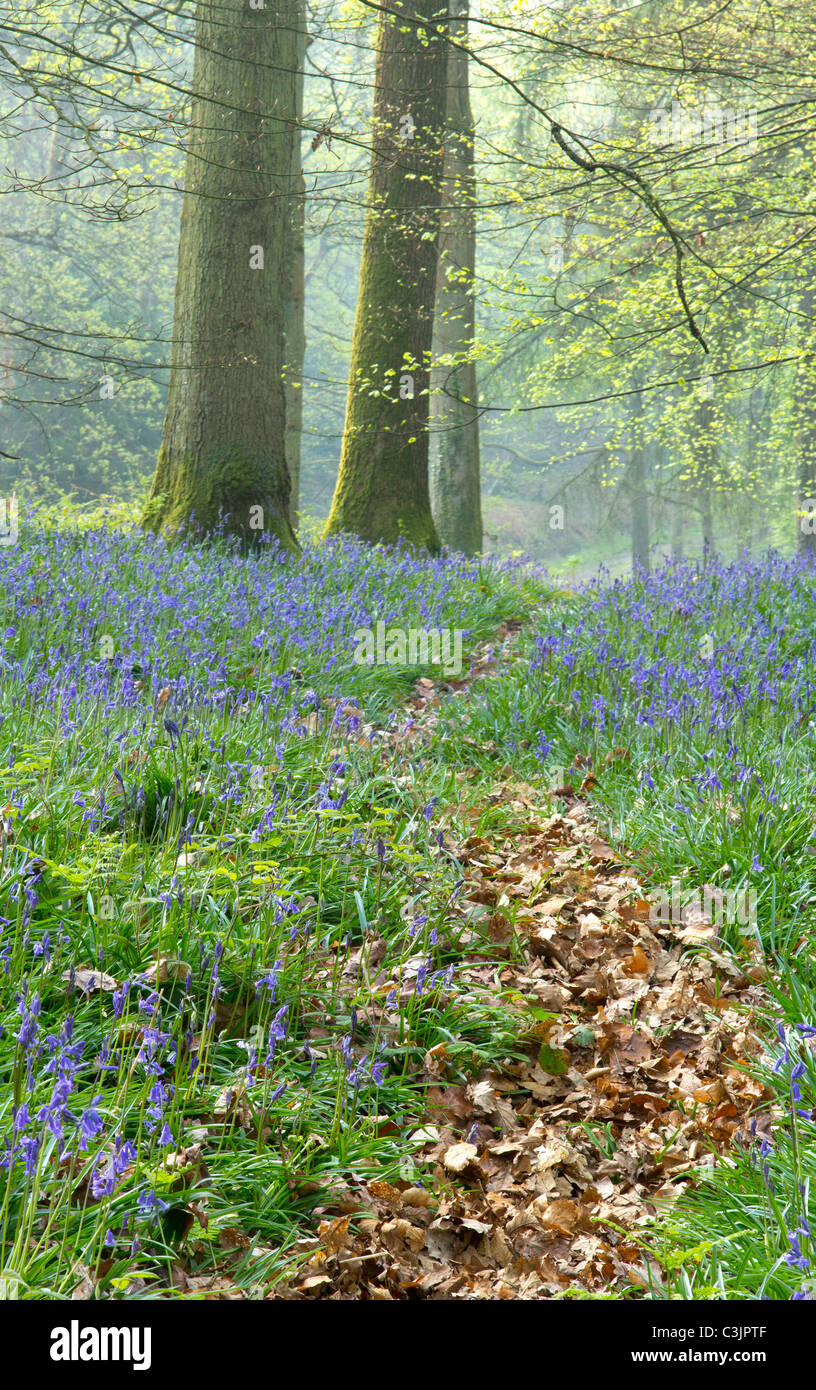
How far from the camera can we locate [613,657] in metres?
6.00

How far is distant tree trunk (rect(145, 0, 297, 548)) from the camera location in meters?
8.08

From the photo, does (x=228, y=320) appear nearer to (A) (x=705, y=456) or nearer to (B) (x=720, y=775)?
(B) (x=720, y=775)

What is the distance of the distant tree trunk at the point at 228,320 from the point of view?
8078mm

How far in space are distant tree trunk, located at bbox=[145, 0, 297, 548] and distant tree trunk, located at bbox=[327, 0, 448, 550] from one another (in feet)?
4.50

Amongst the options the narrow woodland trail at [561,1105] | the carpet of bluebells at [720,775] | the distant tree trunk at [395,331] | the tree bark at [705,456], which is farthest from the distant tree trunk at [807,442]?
the narrow woodland trail at [561,1105]

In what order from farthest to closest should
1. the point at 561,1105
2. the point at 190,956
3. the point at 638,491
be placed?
the point at 638,491
the point at 561,1105
the point at 190,956

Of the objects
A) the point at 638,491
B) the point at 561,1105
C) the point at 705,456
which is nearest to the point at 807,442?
the point at 705,456

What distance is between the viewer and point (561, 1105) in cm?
285

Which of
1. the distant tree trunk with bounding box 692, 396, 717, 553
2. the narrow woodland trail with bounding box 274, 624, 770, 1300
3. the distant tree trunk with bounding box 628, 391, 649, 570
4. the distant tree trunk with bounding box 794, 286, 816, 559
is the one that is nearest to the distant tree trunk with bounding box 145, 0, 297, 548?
the narrow woodland trail with bounding box 274, 624, 770, 1300

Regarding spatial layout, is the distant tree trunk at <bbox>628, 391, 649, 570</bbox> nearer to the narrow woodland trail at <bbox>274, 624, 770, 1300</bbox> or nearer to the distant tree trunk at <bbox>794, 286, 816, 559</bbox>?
the distant tree trunk at <bbox>794, 286, 816, 559</bbox>

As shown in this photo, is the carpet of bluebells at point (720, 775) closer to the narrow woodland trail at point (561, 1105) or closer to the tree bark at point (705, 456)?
the narrow woodland trail at point (561, 1105)

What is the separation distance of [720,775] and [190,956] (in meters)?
2.55

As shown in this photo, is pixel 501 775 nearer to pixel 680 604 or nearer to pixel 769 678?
pixel 769 678

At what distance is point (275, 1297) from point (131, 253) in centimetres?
3163
